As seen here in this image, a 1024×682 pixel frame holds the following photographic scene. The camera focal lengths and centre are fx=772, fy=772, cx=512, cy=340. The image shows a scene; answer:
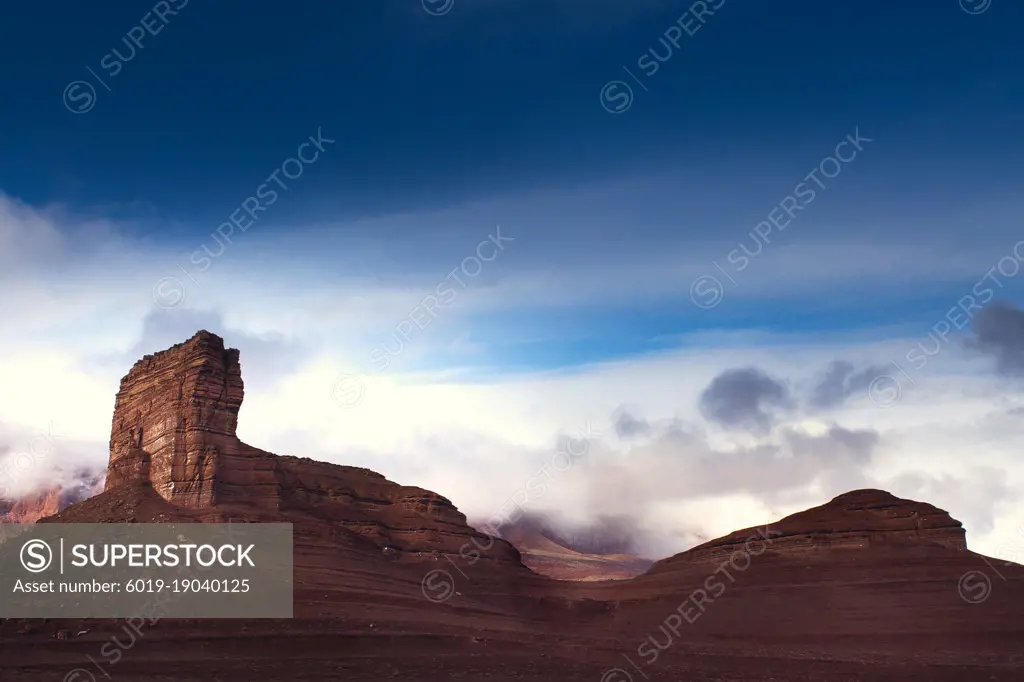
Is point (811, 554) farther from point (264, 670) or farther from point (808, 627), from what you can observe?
point (264, 670)

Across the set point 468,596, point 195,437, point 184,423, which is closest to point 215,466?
point 195,437

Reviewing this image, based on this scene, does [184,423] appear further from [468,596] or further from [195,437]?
[468,596]

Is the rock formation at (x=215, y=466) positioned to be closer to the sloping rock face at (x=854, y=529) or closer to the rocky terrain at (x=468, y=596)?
the rocky terrain at (x=468, y=596)

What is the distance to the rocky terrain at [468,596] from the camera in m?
37.2

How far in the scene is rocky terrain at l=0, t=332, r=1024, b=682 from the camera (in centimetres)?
3716

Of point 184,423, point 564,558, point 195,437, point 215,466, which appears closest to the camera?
point 215,466

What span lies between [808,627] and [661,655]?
14.5 m

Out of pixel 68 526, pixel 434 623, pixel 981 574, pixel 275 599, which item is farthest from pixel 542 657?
pixel 981 574

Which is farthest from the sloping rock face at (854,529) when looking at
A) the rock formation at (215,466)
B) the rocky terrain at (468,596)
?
the rock formation at (215,466)

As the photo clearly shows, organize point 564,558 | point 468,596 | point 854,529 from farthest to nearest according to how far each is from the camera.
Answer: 1. point 564,558
2. point 854,529
3. point 468,596

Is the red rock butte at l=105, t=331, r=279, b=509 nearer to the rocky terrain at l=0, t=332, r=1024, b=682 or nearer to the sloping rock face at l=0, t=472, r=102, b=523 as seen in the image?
the rocky terrain at l=0, t=332, r=1024, b=682

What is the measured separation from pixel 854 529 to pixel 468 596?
3242 centimetres

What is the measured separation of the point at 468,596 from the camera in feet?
199

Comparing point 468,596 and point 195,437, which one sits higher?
point 195,437
